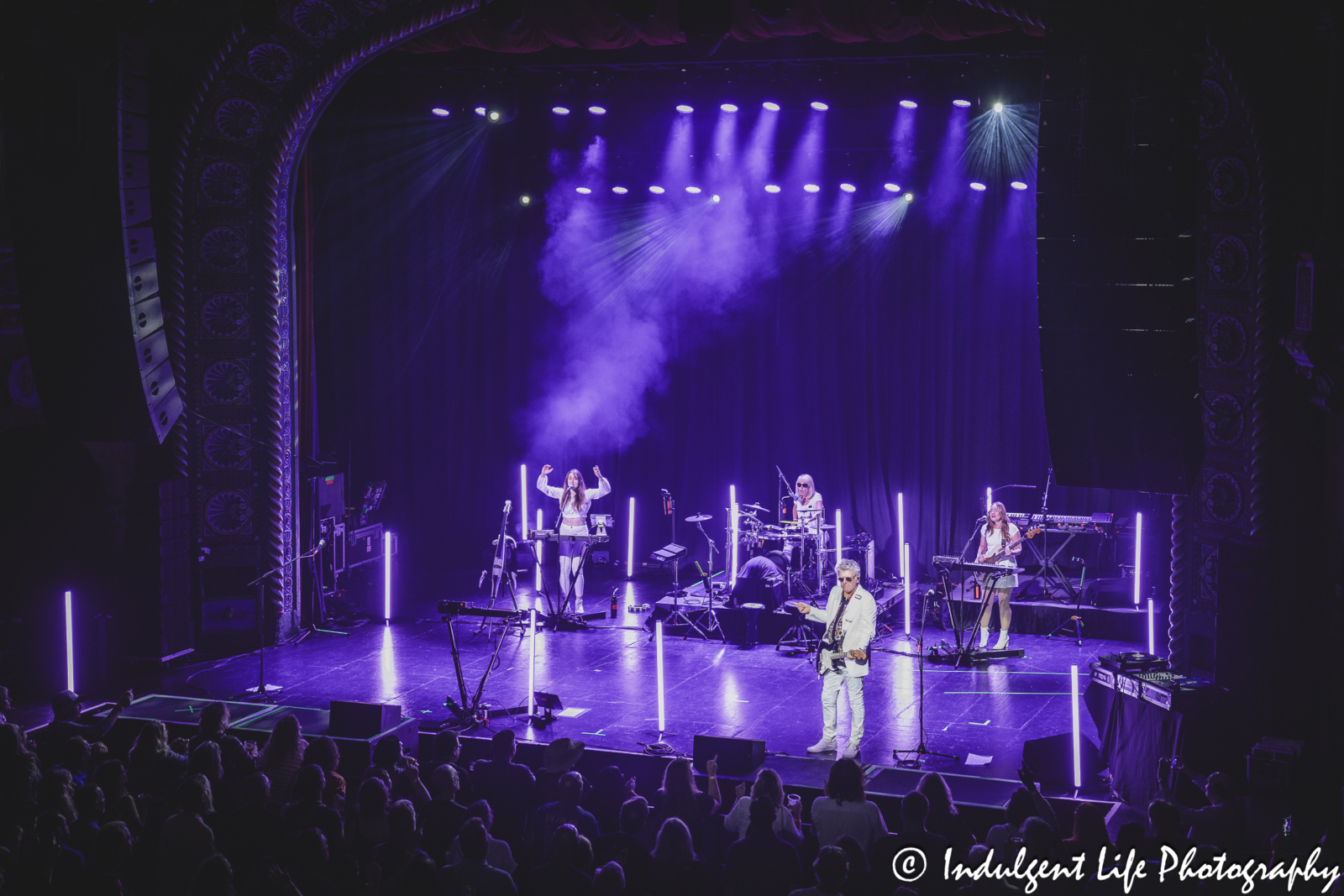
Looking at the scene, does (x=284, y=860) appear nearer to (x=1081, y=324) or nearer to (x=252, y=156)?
(x=1081, y=324)

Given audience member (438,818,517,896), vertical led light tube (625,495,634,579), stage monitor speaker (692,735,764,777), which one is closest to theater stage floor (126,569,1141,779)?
stage monitor speaker (692,735,764,777)

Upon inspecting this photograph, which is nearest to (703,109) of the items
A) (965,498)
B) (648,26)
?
(648,26)

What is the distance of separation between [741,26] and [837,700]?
6723 mm

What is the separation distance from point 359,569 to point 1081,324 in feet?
37.9

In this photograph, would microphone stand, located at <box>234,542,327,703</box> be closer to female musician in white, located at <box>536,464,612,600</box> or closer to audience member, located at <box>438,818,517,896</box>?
female musician in white, located at <box>536,464,612,600</box>

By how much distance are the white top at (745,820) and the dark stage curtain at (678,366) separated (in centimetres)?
1000

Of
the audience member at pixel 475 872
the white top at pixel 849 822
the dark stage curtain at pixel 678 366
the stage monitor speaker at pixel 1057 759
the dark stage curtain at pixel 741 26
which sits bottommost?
the stage monitor speaker at pixel 1057 759

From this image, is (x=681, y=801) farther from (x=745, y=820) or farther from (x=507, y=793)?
(x=507, y=793)

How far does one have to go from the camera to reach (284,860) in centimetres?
524

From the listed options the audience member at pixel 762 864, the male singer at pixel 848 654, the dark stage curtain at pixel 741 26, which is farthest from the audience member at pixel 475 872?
the dark stage curtain at pixel 741 26

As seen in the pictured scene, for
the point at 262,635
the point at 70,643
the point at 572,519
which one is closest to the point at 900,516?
the point at 572,519

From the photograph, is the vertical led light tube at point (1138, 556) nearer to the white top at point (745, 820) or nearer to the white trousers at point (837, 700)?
the white trousers at point (837, 700)

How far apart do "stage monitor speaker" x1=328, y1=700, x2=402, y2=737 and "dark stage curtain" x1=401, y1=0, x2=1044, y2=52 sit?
6432 millimetres

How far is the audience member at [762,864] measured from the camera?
546cm
